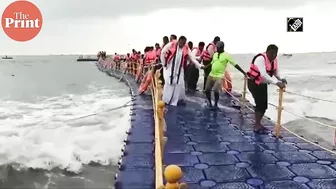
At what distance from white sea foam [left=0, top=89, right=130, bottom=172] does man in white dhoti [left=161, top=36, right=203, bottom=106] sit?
1.65m

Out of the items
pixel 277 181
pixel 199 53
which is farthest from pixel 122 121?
pixel 277 181

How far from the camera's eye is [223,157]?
18.6 feet

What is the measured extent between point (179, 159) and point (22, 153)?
4.98 metres

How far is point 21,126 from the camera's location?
1255cm

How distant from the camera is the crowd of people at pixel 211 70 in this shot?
6672 mm

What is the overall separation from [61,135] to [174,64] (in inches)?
155

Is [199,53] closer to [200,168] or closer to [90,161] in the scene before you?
[90,161]

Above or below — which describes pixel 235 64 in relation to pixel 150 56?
below

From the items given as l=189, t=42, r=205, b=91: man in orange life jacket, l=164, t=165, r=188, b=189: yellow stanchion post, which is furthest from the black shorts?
l=164, t=165, r=188, b=189: yellow stanchion post

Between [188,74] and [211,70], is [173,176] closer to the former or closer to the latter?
[211,70]

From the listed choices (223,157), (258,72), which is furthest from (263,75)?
(223,157)

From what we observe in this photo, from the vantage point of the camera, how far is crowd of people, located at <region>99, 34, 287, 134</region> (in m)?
6.67

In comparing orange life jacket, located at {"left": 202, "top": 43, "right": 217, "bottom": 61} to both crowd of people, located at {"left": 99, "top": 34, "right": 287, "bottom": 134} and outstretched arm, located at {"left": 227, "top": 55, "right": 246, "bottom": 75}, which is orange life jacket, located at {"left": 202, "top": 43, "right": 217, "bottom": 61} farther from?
outstretched arm, located at {"left": 227, "top": 55, "right": 246, "bottom": 75}

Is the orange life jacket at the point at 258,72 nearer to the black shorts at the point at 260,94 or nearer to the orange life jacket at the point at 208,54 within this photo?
the black shorts at the point at 260,94
